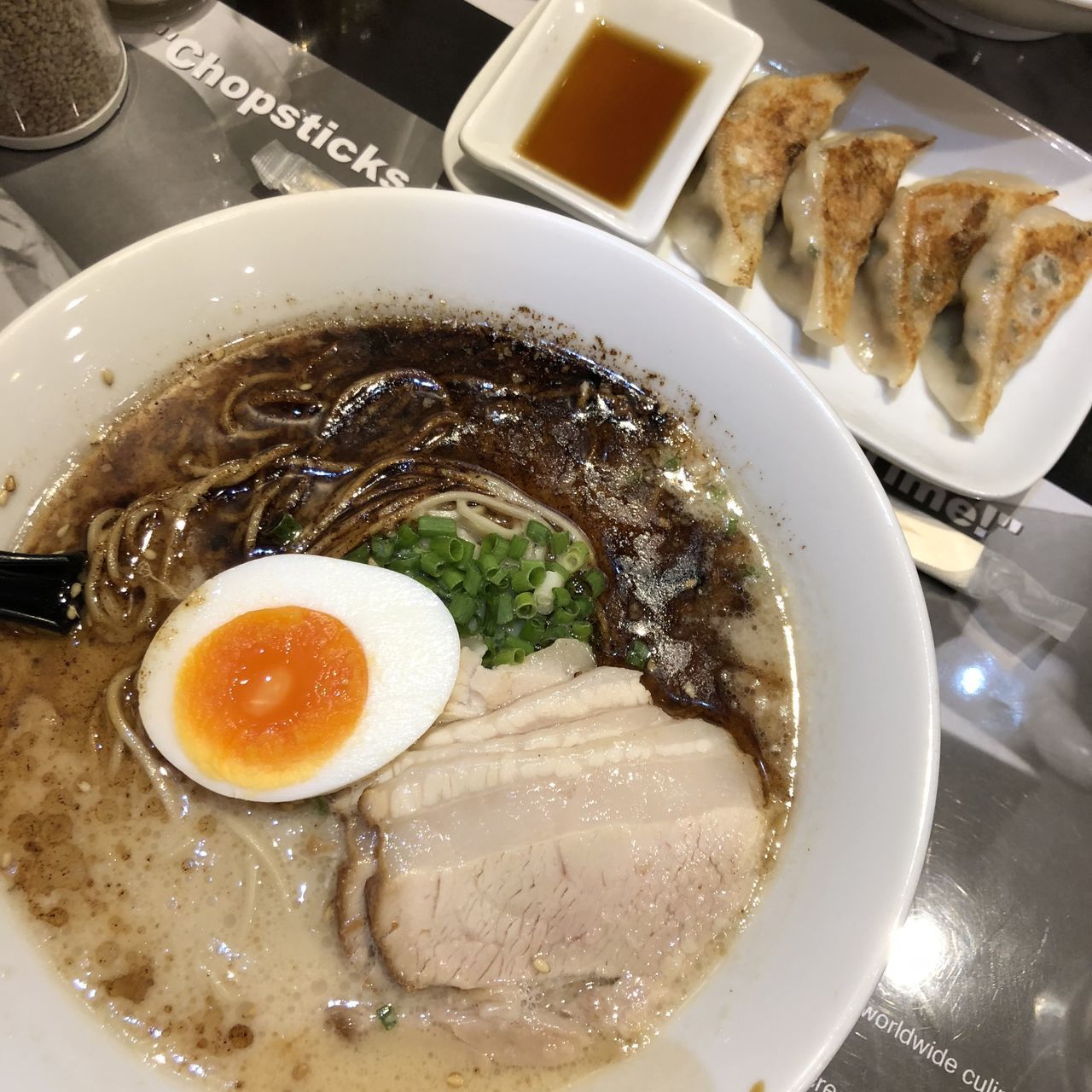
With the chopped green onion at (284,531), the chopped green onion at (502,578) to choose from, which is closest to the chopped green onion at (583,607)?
the chopped green onion at (502,578)

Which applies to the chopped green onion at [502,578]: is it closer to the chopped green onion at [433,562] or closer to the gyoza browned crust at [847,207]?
the chopped green onion at [433,562]

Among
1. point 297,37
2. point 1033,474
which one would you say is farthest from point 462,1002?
point 297,37

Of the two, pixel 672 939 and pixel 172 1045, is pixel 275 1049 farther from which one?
pixel 672 939

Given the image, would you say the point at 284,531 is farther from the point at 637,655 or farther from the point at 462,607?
the point at 637,655

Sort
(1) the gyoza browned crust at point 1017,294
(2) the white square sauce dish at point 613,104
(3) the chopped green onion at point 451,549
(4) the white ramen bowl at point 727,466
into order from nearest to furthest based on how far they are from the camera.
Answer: (4) the white ramen bowl at point 727,466 → (3) the chopped green onion at point 451,549 → (2) the white square sauce dish at point 613,104 → (1) the gyoza browned crust at point 1017,294

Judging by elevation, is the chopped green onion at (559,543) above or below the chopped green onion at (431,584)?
above

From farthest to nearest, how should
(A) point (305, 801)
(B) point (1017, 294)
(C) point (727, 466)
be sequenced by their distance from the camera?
(B) point (1017, 294) → (C) point (727, 466) → (A) point (305, 801)

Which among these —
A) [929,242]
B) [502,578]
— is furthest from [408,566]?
[929,242]
